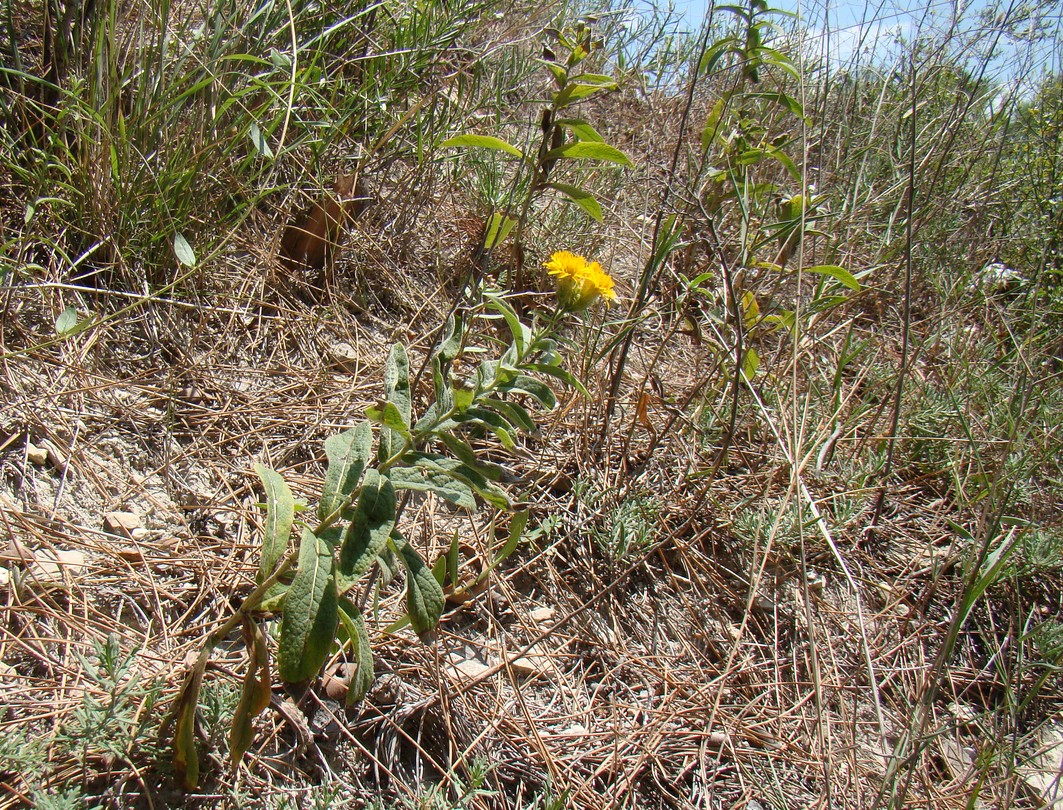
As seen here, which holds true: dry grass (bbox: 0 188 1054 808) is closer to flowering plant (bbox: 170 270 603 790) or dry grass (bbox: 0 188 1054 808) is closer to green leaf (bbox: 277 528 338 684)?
flowering plant (bbox: 170 270 603 790)

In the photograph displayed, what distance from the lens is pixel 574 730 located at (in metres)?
1.66

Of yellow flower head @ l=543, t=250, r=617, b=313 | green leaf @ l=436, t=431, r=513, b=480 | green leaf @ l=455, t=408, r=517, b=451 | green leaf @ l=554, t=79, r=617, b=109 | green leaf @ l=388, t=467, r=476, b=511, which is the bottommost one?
green leaf @ l=388, t=467, r=476, b=511

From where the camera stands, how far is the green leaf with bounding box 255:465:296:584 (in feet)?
3.81

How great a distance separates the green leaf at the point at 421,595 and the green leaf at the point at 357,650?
0.28 ft

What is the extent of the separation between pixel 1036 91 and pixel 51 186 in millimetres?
4701

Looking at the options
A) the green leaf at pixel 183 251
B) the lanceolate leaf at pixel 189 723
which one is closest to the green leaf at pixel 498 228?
the green leaf at pixel 183 251

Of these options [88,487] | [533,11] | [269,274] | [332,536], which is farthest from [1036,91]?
[88,487]

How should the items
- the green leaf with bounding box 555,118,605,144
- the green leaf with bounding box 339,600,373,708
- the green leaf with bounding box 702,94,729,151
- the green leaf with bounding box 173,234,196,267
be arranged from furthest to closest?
the green leaf with bounding box 702,94,729,151 → the green leaf with bounding box 173,234,196,267 → the green leaf with bounding box 555,118,605,144 → the green leaf with bounding box 339,600,373,708

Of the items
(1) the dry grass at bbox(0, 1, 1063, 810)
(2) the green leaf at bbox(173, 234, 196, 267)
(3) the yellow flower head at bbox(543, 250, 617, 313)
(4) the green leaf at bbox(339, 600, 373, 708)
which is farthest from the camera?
(2) the green leaf at bbox(173, 234, 196, 267)

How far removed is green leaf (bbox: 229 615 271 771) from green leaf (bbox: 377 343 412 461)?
14.0 inches

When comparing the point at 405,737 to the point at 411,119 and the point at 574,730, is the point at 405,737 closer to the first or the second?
the point at 574,730

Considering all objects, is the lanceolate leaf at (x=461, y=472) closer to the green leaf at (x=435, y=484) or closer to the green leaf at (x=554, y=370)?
the green leaf at (x=435, y=484)

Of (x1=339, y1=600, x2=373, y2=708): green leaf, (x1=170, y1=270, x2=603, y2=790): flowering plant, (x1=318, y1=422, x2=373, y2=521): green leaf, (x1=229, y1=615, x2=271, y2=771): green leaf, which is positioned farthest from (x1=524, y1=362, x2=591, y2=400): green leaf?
(x1=229, y1=615, x2=271, y2=771): green leaf

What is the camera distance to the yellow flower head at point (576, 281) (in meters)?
1.64
